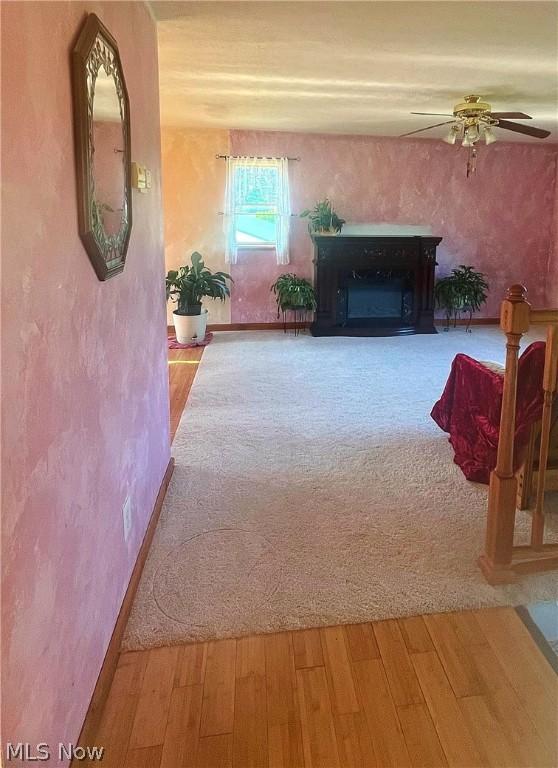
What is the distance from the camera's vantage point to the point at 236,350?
5809 mm

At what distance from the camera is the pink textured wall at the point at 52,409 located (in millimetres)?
958

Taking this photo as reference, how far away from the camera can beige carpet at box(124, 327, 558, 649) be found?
6.15ft

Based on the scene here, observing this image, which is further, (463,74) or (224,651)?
(463,74)

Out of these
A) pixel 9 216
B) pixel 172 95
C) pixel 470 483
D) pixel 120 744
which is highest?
pixel 172 95

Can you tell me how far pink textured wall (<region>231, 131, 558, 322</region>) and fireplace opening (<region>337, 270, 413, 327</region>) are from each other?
0.65 meters

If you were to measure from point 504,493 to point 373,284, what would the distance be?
4969mm

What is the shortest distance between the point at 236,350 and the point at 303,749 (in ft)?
15.3

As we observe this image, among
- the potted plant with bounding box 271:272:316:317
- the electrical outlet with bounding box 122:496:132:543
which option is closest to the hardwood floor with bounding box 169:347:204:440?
the potted plant with bounding box 271:272:316:317

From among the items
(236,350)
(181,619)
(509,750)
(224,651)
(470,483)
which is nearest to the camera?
(509,750)

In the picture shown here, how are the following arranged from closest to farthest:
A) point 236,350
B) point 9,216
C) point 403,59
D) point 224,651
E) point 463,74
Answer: point 9,216 < point 224,651 < point 403,59 < point 463,74 < point 236,350

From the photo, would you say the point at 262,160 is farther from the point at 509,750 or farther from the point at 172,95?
the point at 509,750

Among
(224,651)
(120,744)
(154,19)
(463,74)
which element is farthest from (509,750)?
(463,74)

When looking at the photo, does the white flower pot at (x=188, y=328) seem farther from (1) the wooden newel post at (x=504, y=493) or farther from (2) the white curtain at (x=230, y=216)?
(1) the wooden newel post at (x=504, y=493)

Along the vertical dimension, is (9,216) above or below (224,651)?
above
